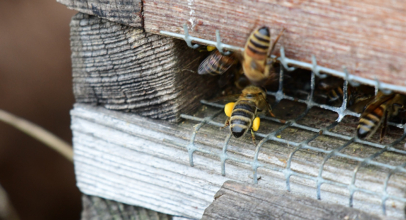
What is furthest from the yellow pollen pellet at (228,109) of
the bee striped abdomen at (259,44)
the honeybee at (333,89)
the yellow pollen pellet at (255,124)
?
the honeybee at (333,89)

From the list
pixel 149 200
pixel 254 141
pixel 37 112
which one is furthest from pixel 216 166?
pixel 37 112

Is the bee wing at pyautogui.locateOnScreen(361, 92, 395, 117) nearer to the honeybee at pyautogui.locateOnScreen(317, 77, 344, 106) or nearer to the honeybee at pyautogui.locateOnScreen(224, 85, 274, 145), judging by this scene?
the honeybee at pyautogui.locateOnScreen(317, 77, 344, 106)

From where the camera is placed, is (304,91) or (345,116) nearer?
(345,116)

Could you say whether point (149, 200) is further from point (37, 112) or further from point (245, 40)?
point (37, 112)

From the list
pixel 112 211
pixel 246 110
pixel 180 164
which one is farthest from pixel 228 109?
pixel 112 211

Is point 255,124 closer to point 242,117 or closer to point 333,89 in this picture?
point 242,117

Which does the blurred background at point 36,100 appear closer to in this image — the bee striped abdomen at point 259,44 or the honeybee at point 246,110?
the honeybee at point 246,110
